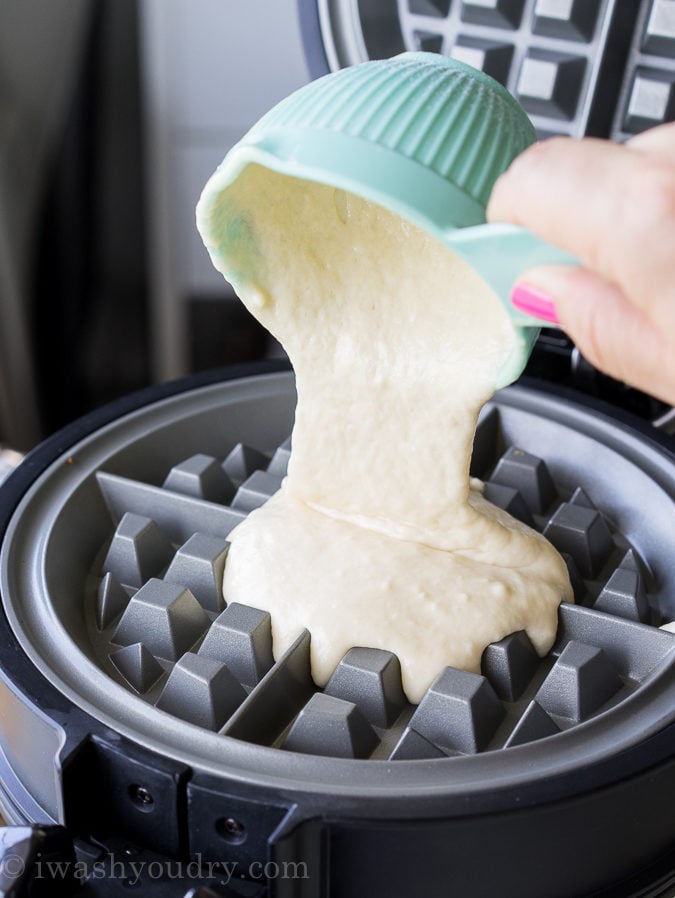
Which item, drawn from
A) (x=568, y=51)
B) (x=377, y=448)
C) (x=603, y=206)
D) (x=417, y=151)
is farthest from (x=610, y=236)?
(x=568, y=51)

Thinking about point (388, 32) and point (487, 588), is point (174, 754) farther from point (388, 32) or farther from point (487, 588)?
point (388, 32)

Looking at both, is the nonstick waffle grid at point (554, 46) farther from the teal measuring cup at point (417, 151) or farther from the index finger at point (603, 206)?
the index finger at point (603, 206)

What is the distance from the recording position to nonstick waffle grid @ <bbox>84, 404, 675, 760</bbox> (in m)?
0.88

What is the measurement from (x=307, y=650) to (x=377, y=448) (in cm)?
20

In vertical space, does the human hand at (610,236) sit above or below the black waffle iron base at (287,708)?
above

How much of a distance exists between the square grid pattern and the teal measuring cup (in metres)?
0.34

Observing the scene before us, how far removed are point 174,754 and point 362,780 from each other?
133 mm

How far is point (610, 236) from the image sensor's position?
654 mm

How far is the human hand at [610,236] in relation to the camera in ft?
2.11

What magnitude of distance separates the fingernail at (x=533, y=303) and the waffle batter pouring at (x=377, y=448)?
121mm

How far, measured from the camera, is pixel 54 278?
1884 mm

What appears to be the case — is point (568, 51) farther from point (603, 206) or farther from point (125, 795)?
point (125, 795)

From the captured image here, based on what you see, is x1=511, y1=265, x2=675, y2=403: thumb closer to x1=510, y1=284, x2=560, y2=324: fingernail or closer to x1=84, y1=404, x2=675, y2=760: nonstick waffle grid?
x1=510, y1=284, x2=560, y2=324: fingernail

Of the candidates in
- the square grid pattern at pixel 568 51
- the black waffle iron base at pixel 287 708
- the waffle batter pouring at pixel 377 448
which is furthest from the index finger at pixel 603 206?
the square grid pattern at pixel 568 51
